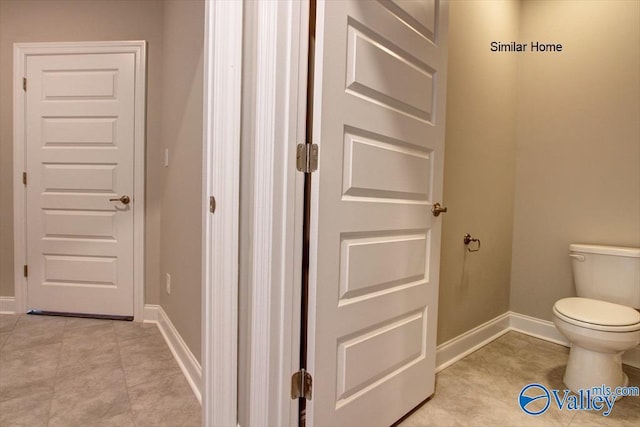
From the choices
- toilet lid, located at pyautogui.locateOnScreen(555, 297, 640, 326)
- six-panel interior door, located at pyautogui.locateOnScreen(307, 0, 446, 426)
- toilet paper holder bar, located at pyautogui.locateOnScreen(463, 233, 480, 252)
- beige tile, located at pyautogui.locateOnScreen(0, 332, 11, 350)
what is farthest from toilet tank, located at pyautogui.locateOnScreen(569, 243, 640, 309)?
beige tile, located at pyautogui.locateOnScreen(0, 332, 11, 350)

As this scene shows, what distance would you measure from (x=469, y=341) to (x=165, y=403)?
173 cm

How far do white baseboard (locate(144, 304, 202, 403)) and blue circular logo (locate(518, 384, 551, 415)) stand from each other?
1.51m

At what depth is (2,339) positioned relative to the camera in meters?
2.13

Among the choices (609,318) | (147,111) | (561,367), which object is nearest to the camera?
(609,318)

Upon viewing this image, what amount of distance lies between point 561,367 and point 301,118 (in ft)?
6.87

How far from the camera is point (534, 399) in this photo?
163 centimetres

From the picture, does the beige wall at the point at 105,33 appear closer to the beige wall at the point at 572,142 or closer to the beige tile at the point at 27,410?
the beige tile at the point at 27,410

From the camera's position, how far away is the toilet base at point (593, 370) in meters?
1.62

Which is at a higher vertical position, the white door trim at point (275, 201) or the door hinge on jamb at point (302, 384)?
the white door trim at point (275, 201)

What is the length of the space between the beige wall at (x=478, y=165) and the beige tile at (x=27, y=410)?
1894mm

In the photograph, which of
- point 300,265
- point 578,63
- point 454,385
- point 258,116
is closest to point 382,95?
point 258,116

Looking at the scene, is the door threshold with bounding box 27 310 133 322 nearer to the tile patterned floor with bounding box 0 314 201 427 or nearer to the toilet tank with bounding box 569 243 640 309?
the tile patterned floor with bounding box 0 314 201 427

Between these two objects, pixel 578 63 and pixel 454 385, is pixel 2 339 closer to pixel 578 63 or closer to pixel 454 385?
pixel 454 385

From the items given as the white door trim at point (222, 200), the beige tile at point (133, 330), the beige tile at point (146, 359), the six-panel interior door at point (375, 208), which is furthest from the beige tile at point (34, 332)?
the six-panel interior door at point (375, 208)
